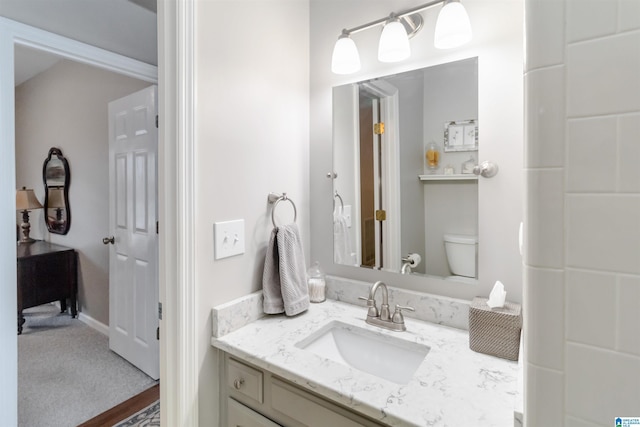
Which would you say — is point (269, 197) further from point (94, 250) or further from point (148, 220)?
point (94, 250)

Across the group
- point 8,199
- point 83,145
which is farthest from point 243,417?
point 83,145

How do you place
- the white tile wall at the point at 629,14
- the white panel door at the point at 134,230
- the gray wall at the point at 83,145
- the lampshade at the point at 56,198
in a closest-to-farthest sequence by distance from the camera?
the white tile wall at the point at 629,14
the white panel door at the point at 134,230
the gray wall at the point at 83,145
the lampshade at the point at 56,198

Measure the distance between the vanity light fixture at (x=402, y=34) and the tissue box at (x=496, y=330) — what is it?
0.89 metres

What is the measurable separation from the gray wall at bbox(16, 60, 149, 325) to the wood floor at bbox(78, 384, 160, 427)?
119 cm

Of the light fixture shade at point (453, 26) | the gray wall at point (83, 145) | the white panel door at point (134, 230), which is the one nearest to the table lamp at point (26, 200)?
the gray wall at point (83, 145)

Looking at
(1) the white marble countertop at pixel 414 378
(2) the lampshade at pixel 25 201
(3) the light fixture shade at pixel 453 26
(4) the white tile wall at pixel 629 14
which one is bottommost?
(1) the white marble countertop at pixel 414 378

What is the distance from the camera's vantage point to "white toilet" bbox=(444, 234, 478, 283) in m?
1.10

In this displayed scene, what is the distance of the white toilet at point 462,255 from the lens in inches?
43.2

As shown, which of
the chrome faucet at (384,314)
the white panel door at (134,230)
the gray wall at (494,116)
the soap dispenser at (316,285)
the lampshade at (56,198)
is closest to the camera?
the gray wall at (494,116)

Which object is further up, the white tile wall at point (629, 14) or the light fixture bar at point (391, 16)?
the light fixture bar at point (391, 16)

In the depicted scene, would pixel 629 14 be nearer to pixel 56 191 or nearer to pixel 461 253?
pixel 461 253

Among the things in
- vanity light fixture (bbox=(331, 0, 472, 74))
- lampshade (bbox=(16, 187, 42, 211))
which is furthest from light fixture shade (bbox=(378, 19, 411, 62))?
lampshade (bbox=(16, 187, 42, 211))

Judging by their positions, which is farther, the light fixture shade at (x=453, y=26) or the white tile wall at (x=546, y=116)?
the light fixture shade at (x=453, y=26)

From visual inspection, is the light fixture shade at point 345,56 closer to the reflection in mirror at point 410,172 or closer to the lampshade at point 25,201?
the reflection in mirror at point 410,172
